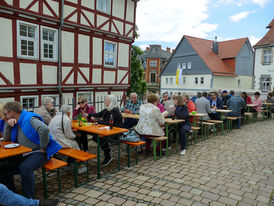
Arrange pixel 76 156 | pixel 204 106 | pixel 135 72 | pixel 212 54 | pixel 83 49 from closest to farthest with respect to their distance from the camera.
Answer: pixel 76 156 < pixel 204 106 < pixel 83 49 < pixel 135 72 < pixel 212 54

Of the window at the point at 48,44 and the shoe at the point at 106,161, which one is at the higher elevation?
the window at the point at 48,44

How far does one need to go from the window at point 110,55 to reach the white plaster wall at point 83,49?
1440 mm

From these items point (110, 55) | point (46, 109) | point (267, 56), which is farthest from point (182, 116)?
point (267, 56)

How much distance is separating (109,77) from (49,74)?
383cm

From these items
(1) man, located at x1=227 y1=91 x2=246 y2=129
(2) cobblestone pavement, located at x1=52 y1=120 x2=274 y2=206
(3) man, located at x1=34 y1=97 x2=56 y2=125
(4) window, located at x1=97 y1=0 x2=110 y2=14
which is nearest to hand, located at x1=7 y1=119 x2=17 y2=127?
(2) cobblestone pavement, located at x1=52 y1=120 x2=274 y2=206

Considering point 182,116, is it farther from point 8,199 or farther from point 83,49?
point 83,49

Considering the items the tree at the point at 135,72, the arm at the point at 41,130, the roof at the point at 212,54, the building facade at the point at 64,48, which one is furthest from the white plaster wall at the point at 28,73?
the roof at the point at 212,54

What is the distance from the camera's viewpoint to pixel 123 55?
14.6 metres

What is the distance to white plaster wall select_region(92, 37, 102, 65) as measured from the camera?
505 inches

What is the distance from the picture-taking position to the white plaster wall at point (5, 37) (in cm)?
909

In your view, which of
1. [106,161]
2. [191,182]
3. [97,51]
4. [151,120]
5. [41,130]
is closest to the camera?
[41,130]

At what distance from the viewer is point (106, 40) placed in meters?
13.4

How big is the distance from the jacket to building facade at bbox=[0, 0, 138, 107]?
22.0 ft

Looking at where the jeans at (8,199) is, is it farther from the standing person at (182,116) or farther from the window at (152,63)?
the window at (152,63)
